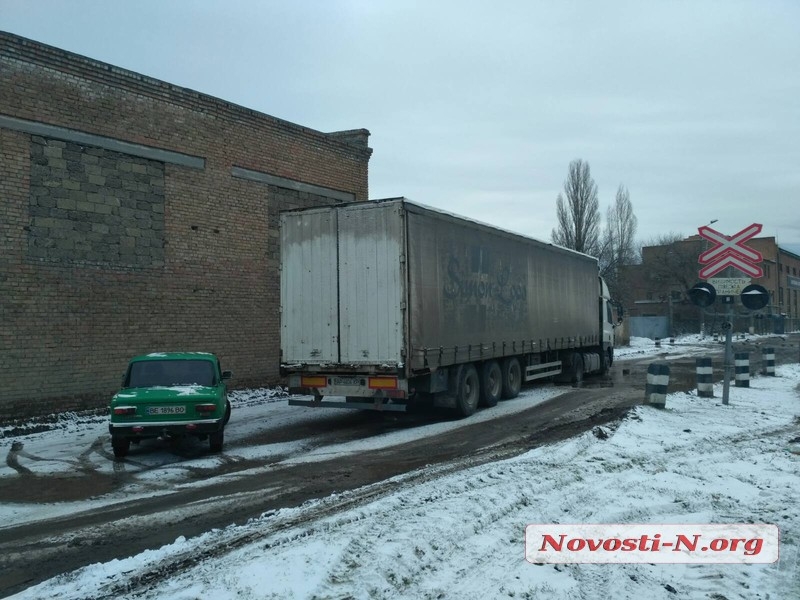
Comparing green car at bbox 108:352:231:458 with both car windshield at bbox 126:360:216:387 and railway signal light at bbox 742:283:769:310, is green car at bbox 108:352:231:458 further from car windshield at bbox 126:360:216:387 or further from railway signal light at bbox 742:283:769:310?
railway signal light at bbox 742:283:769:310

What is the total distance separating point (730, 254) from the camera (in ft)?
43.3

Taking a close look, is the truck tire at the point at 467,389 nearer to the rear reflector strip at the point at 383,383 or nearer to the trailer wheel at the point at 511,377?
the trailer wheel at the point at 511,377

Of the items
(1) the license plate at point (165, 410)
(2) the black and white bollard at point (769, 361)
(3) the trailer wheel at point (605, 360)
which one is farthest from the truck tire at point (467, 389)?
(2) the black and white bollard at point (769, 361)

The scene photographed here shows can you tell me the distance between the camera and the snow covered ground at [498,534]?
4633 mm

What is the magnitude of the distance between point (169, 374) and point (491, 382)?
695 centimetres

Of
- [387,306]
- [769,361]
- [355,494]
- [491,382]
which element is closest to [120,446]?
[355,494]

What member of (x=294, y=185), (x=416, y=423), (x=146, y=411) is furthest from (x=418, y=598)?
(x=294, y=185)

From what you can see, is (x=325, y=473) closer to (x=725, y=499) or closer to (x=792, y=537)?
(x=725, y=499)

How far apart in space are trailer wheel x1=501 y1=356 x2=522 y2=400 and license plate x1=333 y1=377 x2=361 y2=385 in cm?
485

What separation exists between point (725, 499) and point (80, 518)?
646 centimetres

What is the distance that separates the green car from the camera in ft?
31.1

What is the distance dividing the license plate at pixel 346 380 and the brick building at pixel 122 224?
5.54 meters

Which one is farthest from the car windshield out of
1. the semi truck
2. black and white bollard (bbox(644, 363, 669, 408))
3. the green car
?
black and white bollard (bbox(644, 363, 669, 408))

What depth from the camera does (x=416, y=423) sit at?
12.8 m
